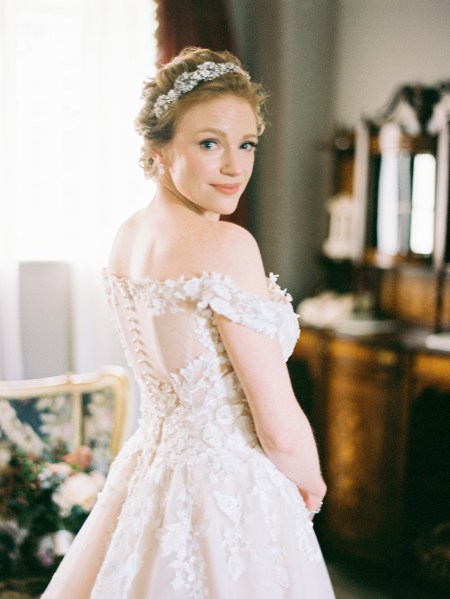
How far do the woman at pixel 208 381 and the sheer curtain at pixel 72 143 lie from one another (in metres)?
1.83

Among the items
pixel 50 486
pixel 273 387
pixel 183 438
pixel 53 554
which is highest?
pixel 273 387

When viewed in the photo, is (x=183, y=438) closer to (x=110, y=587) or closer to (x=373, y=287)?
(x=110, y=587)

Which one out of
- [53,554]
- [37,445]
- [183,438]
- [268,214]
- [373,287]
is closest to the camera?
[183,438]

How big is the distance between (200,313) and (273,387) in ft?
0.58

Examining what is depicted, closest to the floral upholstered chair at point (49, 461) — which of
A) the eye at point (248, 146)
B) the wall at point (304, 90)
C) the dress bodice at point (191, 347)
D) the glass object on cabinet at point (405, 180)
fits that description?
the dress bodice at point (191, 347)

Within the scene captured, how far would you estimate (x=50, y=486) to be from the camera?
182 centimetres

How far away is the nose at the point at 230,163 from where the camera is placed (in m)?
1.20

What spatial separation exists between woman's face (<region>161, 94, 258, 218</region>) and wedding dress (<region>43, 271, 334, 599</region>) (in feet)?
0.61

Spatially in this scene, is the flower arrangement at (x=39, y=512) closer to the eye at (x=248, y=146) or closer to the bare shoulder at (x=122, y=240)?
the bare shoulder at (x=122, y=240)

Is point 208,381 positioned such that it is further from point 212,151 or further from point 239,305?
point 212,151

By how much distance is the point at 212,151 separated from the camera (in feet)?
3.92

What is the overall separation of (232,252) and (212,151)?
210 mm

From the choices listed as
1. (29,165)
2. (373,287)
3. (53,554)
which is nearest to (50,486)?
(53,554)

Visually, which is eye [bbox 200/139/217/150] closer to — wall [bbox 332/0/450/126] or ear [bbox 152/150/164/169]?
ear [bbox 152/150/164/169]
